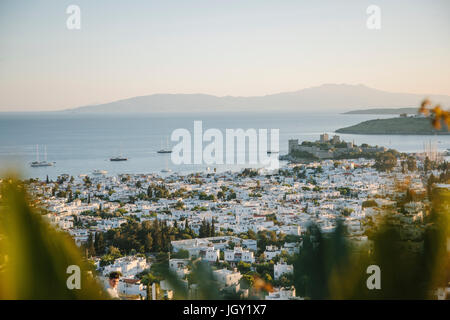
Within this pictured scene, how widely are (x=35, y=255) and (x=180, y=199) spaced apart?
12.4 meters

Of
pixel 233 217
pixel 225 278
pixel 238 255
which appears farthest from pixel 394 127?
pixel 225 278

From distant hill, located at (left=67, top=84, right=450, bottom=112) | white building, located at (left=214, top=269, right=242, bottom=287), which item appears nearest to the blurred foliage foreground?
white building, located at (left=214, top=269, right=242, bottom=287)

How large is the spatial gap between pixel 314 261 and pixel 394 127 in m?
29.0

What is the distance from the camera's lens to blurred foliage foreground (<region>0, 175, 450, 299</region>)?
97 centimetres

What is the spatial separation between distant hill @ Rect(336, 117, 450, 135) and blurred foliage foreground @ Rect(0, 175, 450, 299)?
21.7 meters

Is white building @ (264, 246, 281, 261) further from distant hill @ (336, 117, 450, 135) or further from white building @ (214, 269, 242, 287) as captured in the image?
distant hill @ (336, 117, 450, 135)

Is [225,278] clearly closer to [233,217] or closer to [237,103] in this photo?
[233,217]

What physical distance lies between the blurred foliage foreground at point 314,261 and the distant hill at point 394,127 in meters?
21.7

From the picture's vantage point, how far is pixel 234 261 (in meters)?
6.17

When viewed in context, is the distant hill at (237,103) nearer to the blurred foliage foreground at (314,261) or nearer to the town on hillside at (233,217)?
the town on hillside at (233,217)

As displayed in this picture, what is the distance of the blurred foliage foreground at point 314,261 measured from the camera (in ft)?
3.19

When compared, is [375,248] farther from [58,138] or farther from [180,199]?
[58,138]

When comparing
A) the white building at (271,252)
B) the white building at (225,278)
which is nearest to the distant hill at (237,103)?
the white building at (271,252)

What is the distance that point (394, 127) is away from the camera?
28422 millimetres
